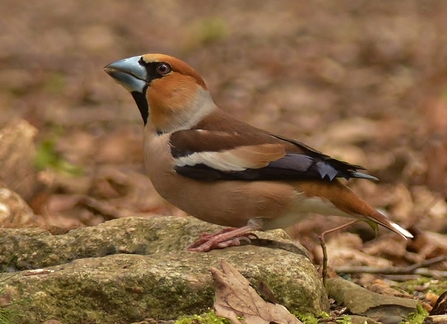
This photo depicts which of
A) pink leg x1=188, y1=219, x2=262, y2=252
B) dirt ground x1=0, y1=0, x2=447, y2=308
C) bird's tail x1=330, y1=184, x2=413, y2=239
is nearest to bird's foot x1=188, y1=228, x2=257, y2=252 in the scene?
pink leg x1=188, y1=219, x2=262, y2=252

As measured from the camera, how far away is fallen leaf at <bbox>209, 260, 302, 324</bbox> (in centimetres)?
351

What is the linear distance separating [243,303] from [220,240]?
774 millimetres

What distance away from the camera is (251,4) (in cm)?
1925

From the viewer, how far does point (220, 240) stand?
428cm

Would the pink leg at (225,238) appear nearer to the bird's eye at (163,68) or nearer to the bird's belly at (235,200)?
the bird's belly at (235,200)

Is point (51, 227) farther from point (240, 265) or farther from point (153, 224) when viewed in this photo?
point (240, 265)

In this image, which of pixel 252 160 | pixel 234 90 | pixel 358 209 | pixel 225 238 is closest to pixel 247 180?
pixel 252 160

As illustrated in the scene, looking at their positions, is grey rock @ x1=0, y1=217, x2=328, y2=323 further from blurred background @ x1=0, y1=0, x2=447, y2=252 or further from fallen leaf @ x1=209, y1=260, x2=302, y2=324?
blurred background @ x1=0, y1=0, x2=447, y2=252

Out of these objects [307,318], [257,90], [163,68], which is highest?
[163,68]

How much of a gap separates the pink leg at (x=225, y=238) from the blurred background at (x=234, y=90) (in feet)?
3.18

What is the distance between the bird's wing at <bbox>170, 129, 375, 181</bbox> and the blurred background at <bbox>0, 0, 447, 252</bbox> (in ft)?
2.97

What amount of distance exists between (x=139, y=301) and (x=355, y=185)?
14.8 ft

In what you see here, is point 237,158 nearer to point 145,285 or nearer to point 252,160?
point 252,160

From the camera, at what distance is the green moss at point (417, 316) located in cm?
394
